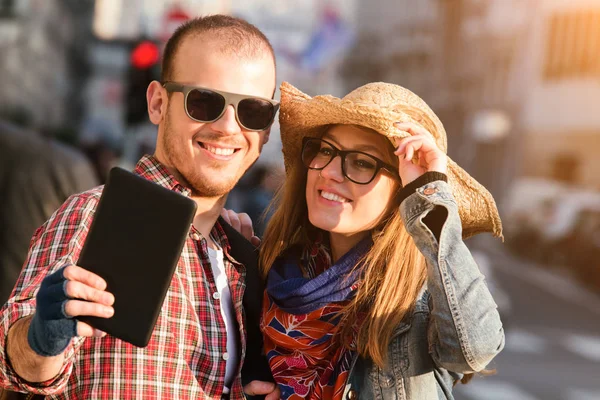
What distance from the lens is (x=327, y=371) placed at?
2525 mm

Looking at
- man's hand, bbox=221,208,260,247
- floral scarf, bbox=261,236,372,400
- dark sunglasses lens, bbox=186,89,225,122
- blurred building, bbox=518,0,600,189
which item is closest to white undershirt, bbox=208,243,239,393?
floral scarf, bbox=261,236,372,400

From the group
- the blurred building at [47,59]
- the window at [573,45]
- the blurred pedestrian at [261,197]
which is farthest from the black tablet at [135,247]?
the blurred building at [47,59]

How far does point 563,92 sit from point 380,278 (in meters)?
16.3

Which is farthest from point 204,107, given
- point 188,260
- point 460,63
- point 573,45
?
point 460,63

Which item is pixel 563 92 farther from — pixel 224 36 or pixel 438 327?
pixel 438 327

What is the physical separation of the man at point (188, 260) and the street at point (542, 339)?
4.48m

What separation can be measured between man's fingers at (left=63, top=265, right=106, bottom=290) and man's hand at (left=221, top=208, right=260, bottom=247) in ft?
3.56

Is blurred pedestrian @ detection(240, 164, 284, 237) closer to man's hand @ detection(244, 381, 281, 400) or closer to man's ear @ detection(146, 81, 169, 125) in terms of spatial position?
man's ear @ detection(146, 81, 169, 125)

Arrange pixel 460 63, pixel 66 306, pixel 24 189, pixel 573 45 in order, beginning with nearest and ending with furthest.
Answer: pixel 66 306 < pixel 24 189 < pixel 573 45 < pixel 460 63

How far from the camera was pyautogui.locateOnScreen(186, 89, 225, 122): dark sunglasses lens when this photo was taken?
8.15 ft

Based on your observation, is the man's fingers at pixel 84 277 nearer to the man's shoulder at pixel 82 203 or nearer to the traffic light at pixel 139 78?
the man's shoulder at pixel 82 203

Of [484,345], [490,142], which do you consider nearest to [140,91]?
[484,345]

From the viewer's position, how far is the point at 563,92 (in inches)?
698

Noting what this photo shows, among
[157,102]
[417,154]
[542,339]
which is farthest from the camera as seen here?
[542,339]
